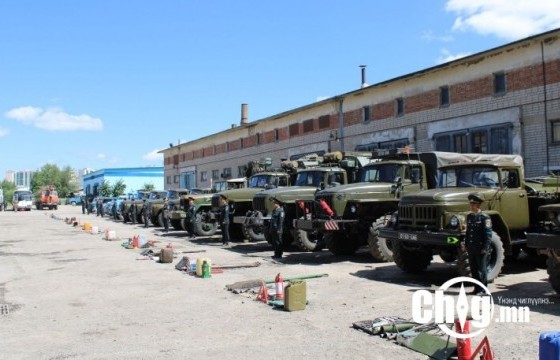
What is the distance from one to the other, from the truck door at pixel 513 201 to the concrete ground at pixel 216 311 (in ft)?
3.36

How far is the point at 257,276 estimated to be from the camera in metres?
10.8

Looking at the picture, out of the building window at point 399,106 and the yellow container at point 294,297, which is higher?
the building window at point 399,106

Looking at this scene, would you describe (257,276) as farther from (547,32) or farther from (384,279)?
(547,32)

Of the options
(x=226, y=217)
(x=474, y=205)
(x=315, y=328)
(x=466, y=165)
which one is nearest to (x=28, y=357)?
(x=315, y=328)

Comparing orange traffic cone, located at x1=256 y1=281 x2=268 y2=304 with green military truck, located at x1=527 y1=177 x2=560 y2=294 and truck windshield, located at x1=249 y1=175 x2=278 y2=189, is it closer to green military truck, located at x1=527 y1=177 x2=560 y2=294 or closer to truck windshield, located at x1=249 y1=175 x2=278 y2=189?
green military truck, located at x1=527 y1=177 x2=560 y2=294

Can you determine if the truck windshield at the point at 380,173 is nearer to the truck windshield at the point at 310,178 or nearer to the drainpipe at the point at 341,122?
the truck windshield at the point at 310,178

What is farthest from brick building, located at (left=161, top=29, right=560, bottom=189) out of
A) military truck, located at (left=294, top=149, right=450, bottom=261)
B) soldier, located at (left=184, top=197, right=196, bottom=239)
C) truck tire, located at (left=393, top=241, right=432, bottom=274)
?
truck tire, located at (left=393, top=241, right=432, bottom=274)

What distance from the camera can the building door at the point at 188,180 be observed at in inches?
2139

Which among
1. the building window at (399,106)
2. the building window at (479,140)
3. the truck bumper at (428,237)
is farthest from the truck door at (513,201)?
the building window at (399,106)

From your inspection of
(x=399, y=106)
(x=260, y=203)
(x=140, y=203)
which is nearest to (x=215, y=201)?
(x=260, y=203)

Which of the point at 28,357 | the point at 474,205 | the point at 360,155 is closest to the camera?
the point at 28,357

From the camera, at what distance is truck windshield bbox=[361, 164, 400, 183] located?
41.5ft

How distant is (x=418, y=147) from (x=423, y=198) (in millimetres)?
15963

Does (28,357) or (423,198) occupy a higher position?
(423,198)
